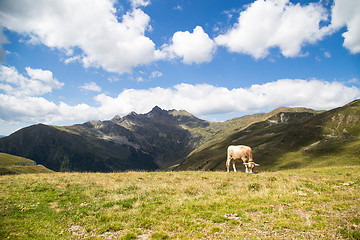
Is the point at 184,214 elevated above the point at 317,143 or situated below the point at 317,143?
below

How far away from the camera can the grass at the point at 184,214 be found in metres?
8.15

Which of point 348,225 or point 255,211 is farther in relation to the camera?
point 255,211

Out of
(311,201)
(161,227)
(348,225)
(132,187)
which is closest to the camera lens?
(348,225)

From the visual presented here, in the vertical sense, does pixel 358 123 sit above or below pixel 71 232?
above

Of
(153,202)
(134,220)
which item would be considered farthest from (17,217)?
(153,202)

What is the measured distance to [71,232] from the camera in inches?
369

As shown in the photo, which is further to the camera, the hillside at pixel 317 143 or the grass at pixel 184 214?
the hillside at pixel 317 143

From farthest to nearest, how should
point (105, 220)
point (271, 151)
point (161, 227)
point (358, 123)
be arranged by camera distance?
point (358, 123) < point (271, 151) < point (105, 220) < point (161, 227)

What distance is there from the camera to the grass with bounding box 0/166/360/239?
8148 millimetres

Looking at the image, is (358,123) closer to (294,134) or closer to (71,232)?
(294,134)

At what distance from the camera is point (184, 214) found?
10406 millimetres

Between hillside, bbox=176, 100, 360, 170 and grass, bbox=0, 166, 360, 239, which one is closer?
grass, bbox=0, 166, 360, 239

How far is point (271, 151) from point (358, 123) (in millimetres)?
63203

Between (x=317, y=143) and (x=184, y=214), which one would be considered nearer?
(x=184, y=214)
